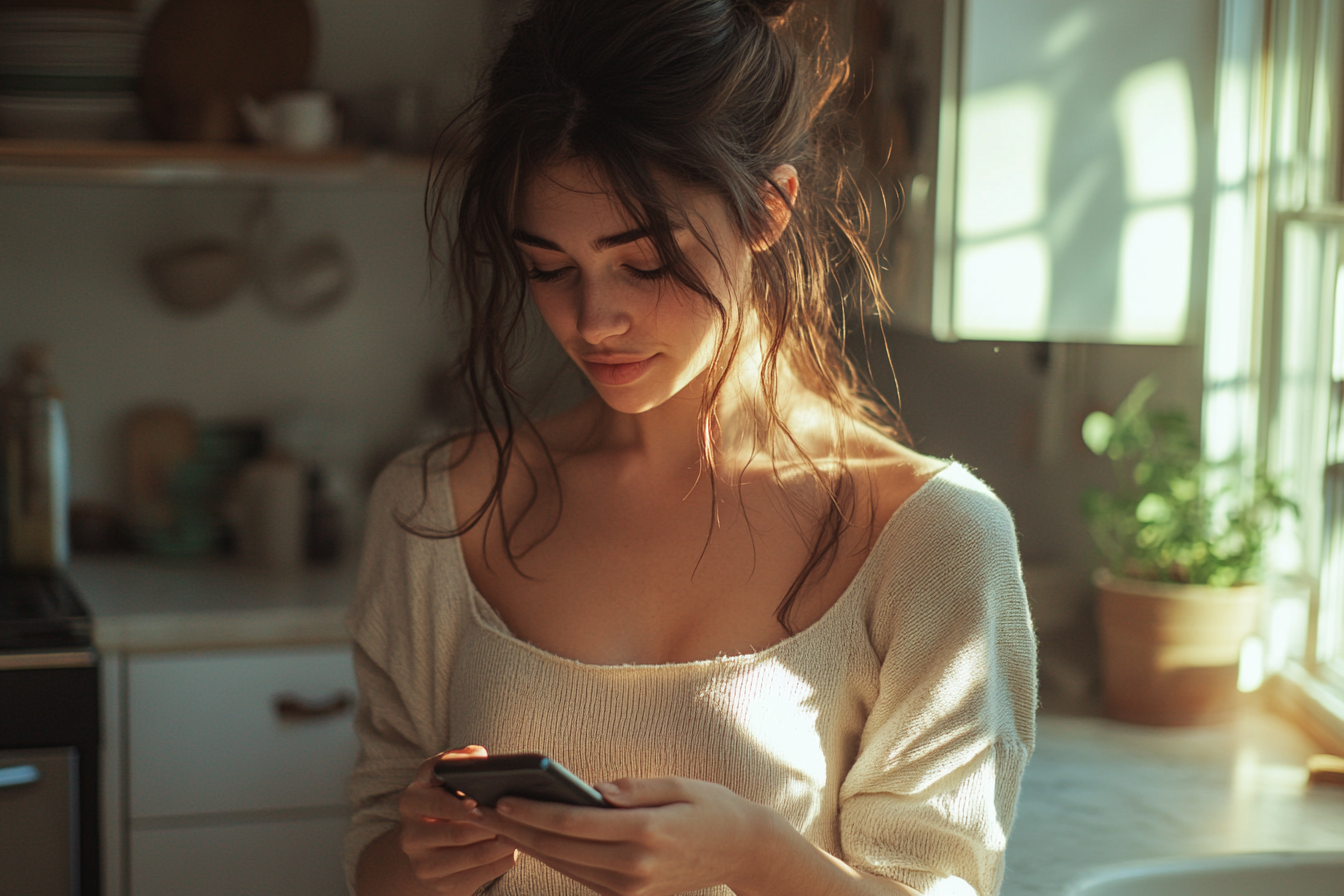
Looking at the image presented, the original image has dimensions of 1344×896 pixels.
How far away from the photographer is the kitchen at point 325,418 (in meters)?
1.56

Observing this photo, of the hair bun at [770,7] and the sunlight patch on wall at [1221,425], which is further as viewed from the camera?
the sunlight patch on wall at [1221,425]

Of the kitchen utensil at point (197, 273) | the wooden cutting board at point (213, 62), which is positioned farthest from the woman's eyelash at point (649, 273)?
the kitchen utensil at point (197, 273)

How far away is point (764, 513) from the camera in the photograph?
3.83 feet

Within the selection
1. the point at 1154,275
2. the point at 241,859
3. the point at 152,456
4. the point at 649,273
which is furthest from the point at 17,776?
the point at 1154,275

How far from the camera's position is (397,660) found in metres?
1.19

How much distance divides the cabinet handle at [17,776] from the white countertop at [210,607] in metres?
0.21

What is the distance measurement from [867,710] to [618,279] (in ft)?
1.38

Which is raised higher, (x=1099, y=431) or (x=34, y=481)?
(x=1099, y=431)

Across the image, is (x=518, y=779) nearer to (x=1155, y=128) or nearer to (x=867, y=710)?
(x=867, y=710)

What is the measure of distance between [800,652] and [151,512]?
1778 mm

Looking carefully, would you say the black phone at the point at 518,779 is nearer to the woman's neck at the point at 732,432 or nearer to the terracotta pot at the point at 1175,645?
the woman's neck at the point at 732,432

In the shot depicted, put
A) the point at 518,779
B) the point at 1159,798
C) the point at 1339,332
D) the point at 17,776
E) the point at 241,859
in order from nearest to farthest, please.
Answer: the point at 518,779, the point at 1159,798, the point at 1339,332, the point at 17,776, the point at 241,859

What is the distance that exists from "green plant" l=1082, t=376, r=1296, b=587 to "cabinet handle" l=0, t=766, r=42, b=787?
147 cm

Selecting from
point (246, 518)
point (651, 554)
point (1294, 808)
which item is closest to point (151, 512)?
point (246, 518)
